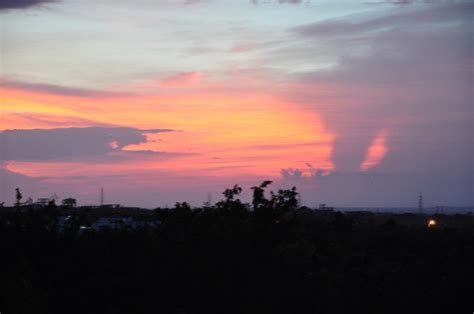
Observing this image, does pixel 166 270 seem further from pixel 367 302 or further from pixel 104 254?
pixel 367 302

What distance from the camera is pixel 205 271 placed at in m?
17.4

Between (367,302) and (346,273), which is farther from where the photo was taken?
(346,273)

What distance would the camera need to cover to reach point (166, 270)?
17.2 m

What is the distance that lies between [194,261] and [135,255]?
50.7 inches

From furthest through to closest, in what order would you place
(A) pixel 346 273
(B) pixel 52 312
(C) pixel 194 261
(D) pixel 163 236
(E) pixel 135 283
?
(A) pixel 346 273, (D) pixel 163 236, (C) pixel 194 261, (E) pixel 135 283, (B) pixel 52 312

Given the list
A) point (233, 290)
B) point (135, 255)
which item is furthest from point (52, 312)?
point (233, 290)

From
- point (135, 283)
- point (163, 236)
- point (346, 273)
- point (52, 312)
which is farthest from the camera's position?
point (346, 273)

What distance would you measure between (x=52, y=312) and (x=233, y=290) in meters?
4.08

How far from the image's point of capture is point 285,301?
17.9 m

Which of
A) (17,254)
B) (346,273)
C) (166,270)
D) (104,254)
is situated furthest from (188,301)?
(346,273)

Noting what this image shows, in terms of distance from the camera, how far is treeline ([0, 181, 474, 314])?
628 inches

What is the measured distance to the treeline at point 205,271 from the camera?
15961mm

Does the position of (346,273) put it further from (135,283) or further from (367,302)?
(135,283)

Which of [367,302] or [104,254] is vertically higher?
[104,254]
